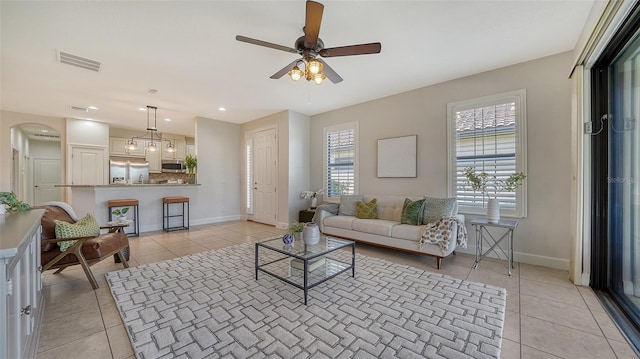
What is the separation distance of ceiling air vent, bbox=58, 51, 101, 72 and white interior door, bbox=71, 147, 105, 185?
4.13m

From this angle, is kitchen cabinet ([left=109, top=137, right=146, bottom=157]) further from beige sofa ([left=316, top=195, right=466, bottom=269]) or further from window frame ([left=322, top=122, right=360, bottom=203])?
beige sofa ([left=316, top=195, right=466, bottom=269])

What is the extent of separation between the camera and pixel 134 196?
5.41m

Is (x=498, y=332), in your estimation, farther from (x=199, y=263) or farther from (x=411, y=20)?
(x=199, y=263)

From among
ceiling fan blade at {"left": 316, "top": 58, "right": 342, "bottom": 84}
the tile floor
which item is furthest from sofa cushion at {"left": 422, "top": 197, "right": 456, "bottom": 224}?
ceiling fan blade at {"left": 316, "top": 58, "right": 342, "bottom": 84}

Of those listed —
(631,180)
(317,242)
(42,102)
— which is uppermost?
(42,102)

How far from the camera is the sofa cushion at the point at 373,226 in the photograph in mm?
3686

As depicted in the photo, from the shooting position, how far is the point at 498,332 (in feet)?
6.08

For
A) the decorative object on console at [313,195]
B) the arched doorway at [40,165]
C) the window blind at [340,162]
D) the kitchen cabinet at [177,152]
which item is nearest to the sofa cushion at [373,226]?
the window blind at [340,162]

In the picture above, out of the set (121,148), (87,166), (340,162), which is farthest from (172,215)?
(340,162)

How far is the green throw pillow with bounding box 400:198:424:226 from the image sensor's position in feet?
12.0

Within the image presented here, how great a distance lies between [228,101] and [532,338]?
5.32 meters

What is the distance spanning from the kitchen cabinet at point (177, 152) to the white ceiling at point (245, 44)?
340cm

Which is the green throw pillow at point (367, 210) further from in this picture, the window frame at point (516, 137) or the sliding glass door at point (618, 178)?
the sliding glass door at point (618, 178)

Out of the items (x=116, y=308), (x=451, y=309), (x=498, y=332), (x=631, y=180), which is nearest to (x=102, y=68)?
(x=116, y=308)
